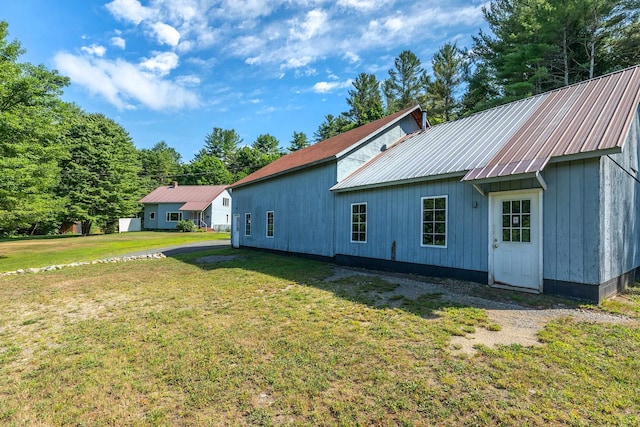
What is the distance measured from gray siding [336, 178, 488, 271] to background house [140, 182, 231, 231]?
27.3 metres

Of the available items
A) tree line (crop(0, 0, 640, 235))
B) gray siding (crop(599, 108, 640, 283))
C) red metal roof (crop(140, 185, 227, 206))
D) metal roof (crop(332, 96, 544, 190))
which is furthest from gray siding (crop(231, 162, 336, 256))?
red metal roof (crop(140, 185, 227, 206))

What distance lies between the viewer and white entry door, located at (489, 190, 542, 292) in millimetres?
6207

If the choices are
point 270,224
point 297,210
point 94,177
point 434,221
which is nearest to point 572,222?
point 434,221

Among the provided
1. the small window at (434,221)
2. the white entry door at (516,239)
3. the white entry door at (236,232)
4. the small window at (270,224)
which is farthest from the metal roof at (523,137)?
the white entry door at (236,232)

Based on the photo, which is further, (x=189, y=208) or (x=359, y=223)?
(x=189, y=208)

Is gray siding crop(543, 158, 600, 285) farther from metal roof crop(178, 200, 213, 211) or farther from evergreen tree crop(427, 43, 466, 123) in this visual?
metal roof crop(178, 200, 213, 211)

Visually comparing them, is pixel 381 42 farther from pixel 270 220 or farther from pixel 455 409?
pixel 455 409

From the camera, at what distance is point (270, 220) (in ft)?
50.2

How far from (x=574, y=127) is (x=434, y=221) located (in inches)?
139

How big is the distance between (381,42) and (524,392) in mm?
15704

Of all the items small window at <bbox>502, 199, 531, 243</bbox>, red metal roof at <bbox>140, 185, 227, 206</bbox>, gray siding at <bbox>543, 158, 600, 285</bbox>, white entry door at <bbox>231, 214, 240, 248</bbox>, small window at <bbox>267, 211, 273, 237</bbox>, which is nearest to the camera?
gray siding at <bbox>543, 158, 600, 285</bbox>

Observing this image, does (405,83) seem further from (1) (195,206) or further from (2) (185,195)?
(2) (185,195)

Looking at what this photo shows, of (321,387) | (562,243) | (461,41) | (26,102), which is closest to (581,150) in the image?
(562,243)

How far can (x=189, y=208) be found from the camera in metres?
34.5
